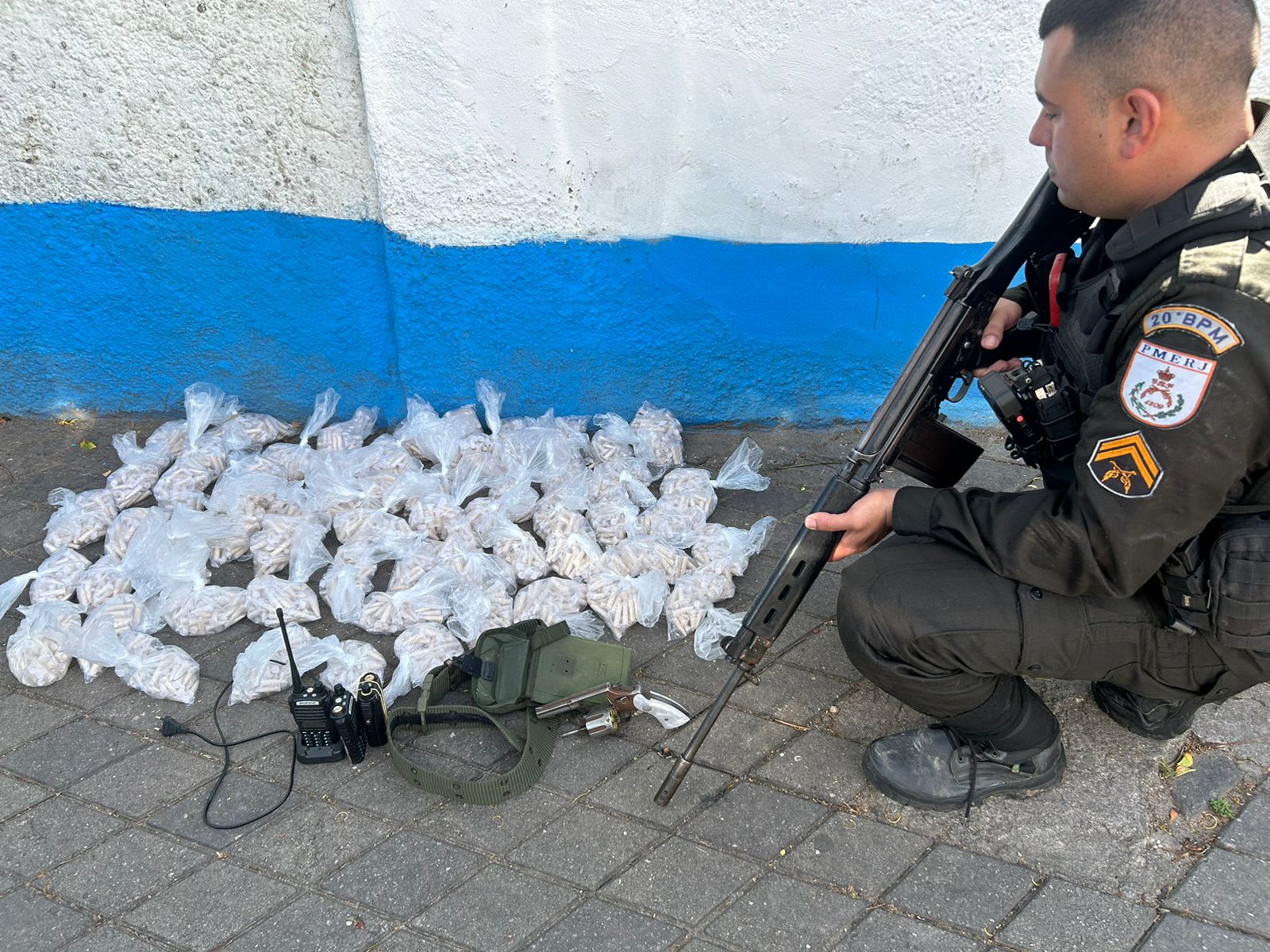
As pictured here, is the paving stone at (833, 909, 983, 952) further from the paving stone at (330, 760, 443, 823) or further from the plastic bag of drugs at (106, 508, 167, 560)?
the plastic bag of drugs at (106, 508, 167, 560)

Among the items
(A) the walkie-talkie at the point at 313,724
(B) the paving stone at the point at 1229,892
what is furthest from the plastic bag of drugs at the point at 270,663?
(B) the paving stone at the point at 1229,892

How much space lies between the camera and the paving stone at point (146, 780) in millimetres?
2406

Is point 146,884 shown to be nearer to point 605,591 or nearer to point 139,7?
point 605,591

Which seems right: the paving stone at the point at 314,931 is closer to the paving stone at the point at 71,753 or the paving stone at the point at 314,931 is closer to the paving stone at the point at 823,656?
the paving stone at the point at 71,753

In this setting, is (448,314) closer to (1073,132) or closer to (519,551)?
(519,551)

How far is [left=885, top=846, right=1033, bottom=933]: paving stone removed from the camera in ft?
6.80

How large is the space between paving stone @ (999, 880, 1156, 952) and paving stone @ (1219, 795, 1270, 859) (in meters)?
0.31

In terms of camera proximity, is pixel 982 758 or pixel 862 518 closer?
pixel 862 518

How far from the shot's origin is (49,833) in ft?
7.63

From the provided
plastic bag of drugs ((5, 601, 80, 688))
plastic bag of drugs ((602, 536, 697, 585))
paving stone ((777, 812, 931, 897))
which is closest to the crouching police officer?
paving stone ((777, 812, 931, 897))

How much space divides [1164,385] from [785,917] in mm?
1260

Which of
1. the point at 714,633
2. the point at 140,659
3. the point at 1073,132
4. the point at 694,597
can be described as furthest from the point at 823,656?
the point at 140,659

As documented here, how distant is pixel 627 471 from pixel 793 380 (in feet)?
2.85

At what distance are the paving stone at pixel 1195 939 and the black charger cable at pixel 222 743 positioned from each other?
1880 mm
